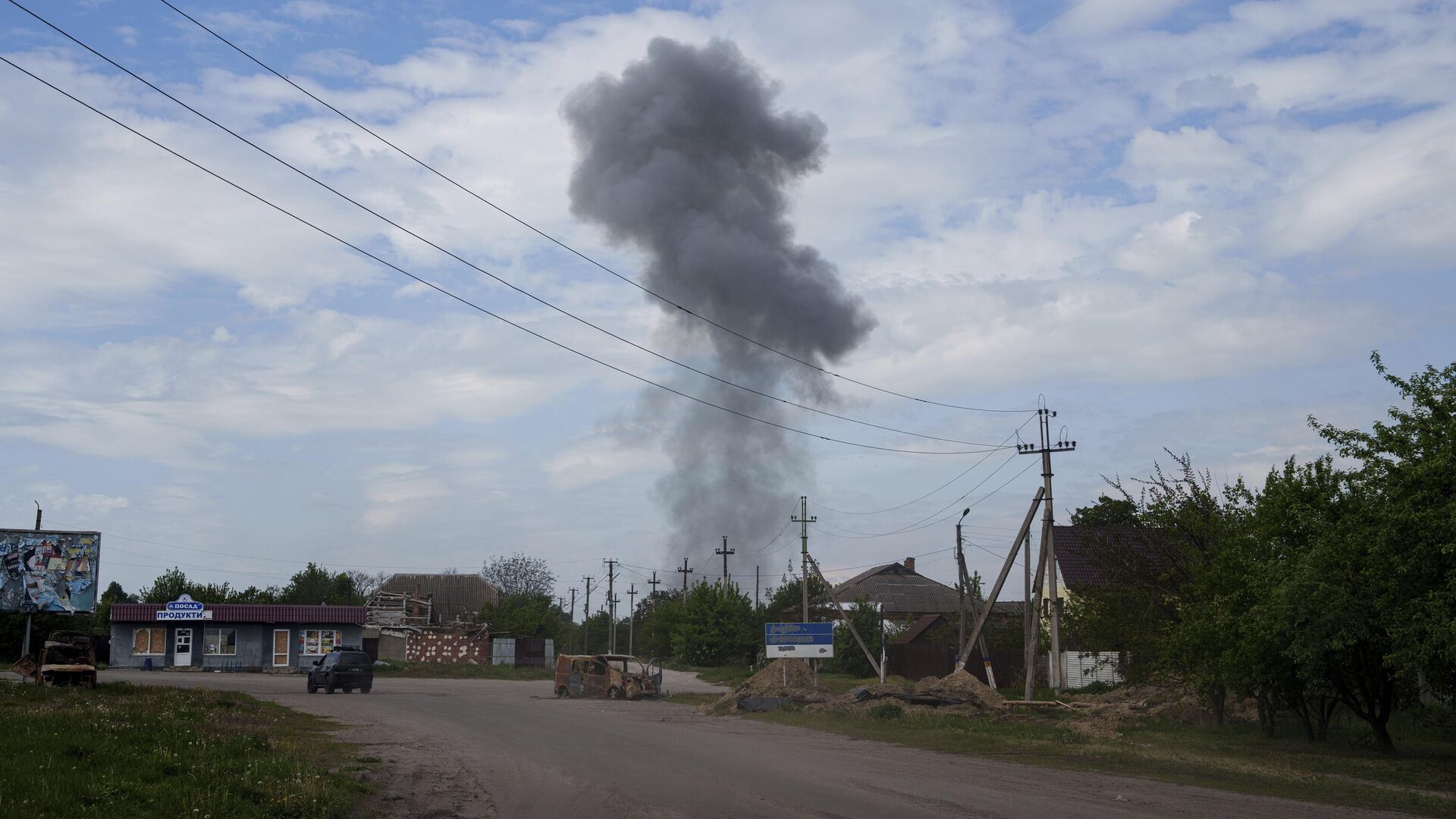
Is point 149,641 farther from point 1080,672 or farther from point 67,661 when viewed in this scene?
point 1080,672

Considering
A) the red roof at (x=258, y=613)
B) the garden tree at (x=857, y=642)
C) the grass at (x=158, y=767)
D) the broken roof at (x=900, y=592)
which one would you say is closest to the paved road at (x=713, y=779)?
the grass at (x=158, y=767)

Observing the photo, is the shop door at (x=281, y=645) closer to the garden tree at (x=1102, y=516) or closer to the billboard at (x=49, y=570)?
the billboard at (x=49, y=570)

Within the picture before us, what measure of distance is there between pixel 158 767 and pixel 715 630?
56.9 meters

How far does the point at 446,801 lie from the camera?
1269 centimetres

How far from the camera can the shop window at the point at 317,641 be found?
196 ft

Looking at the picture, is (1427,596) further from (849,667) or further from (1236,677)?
(849,667)

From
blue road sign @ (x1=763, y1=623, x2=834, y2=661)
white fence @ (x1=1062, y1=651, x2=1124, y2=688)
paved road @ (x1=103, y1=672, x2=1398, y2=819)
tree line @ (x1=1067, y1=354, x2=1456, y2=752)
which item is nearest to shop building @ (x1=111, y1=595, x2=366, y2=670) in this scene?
blue road sign @ (x1=763, y1=623, x2=834, y2=661)

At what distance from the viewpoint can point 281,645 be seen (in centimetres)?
5944

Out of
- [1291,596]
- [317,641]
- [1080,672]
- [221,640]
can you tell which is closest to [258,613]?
[221,640]

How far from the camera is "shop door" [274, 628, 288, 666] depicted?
59.3 meters

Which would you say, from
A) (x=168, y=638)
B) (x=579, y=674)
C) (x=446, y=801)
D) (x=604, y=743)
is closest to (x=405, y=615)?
(x=168, y=638)

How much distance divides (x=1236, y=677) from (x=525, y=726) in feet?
49.3

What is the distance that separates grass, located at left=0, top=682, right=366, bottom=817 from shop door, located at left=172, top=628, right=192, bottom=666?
42235mm

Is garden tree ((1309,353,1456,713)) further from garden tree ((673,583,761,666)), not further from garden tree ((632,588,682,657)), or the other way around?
garden tree ((632,588,682,657))
